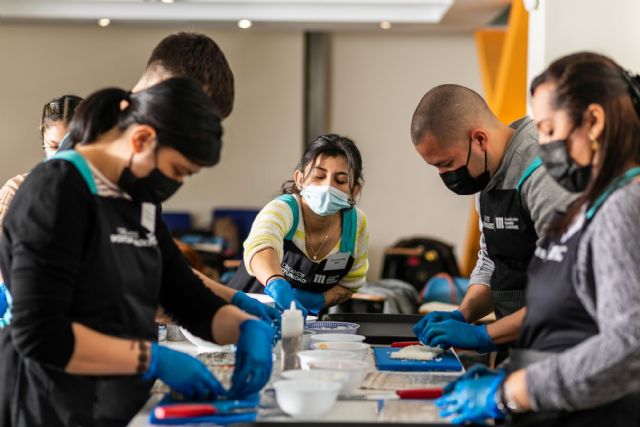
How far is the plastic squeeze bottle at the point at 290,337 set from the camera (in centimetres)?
216

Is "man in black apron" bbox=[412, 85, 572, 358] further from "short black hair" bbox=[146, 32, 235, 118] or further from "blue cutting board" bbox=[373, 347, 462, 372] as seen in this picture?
"short black hair" bbox=[146, 32, 235, 118]

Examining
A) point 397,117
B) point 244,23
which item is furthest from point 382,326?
point 397,117

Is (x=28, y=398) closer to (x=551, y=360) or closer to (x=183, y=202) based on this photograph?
(x=551, y=360)

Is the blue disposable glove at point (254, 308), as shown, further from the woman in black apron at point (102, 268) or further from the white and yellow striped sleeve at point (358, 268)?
the white and yellow striped sleeve at point (358, 268)

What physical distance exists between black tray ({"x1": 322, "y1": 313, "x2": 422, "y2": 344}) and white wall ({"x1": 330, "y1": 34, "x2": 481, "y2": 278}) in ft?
18.9

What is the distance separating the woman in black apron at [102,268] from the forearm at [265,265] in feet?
3.18

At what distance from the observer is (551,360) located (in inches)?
64.8

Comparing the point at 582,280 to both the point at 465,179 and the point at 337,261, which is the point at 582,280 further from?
the point at 337,261

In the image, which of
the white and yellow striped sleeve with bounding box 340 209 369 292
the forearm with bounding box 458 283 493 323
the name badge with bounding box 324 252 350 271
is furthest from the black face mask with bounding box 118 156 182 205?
the white and yellow striped sleeve with bounding box 340 209 369 292

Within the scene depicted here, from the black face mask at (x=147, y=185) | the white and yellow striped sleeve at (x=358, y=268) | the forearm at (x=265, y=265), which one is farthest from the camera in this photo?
the white and yellow striped sleeve at (x=358, y=268)

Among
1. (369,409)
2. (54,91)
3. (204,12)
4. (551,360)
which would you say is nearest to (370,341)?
(369,409)

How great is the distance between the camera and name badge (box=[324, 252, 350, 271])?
334cm

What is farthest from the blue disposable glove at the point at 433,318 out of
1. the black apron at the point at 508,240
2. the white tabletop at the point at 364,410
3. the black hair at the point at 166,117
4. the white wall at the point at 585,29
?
the white wall at the point at 585,29

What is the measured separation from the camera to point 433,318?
2.68m
